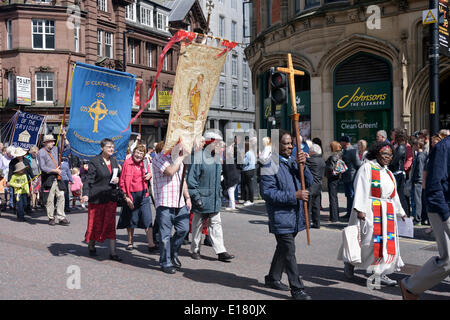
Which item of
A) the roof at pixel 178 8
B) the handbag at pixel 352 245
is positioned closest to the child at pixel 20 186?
the handbag at pixel 352 245

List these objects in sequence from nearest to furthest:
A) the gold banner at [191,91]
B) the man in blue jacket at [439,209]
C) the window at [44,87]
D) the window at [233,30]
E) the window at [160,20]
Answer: the man in blue jacket at [439,209], the gold banner at [191,91], the window at [44,87], the window at [160,20], the window at [233,30]

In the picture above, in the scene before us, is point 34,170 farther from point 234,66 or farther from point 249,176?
point 234,66

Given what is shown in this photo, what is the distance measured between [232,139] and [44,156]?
19.8 ft

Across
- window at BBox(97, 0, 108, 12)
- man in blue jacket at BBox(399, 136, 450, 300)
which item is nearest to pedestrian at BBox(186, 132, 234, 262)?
man in blue jacket at BBox(399, 136, 450, 300)

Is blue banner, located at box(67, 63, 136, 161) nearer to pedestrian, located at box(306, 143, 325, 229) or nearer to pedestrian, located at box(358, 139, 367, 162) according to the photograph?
pedestrian, located at box(306, 143, 325, 229)

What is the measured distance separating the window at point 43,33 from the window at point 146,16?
10244 mm

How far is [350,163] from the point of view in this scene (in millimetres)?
11367

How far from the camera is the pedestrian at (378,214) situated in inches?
230

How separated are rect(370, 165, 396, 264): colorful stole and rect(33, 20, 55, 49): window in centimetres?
3325

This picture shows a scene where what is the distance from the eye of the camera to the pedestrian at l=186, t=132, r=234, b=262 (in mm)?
7551

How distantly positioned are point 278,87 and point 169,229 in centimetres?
456

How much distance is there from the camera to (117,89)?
33.7 ft

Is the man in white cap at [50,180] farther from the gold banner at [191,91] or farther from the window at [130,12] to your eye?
the window at [130,12]

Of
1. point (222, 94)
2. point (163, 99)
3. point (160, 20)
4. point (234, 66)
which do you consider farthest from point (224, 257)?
point (234, 66)
